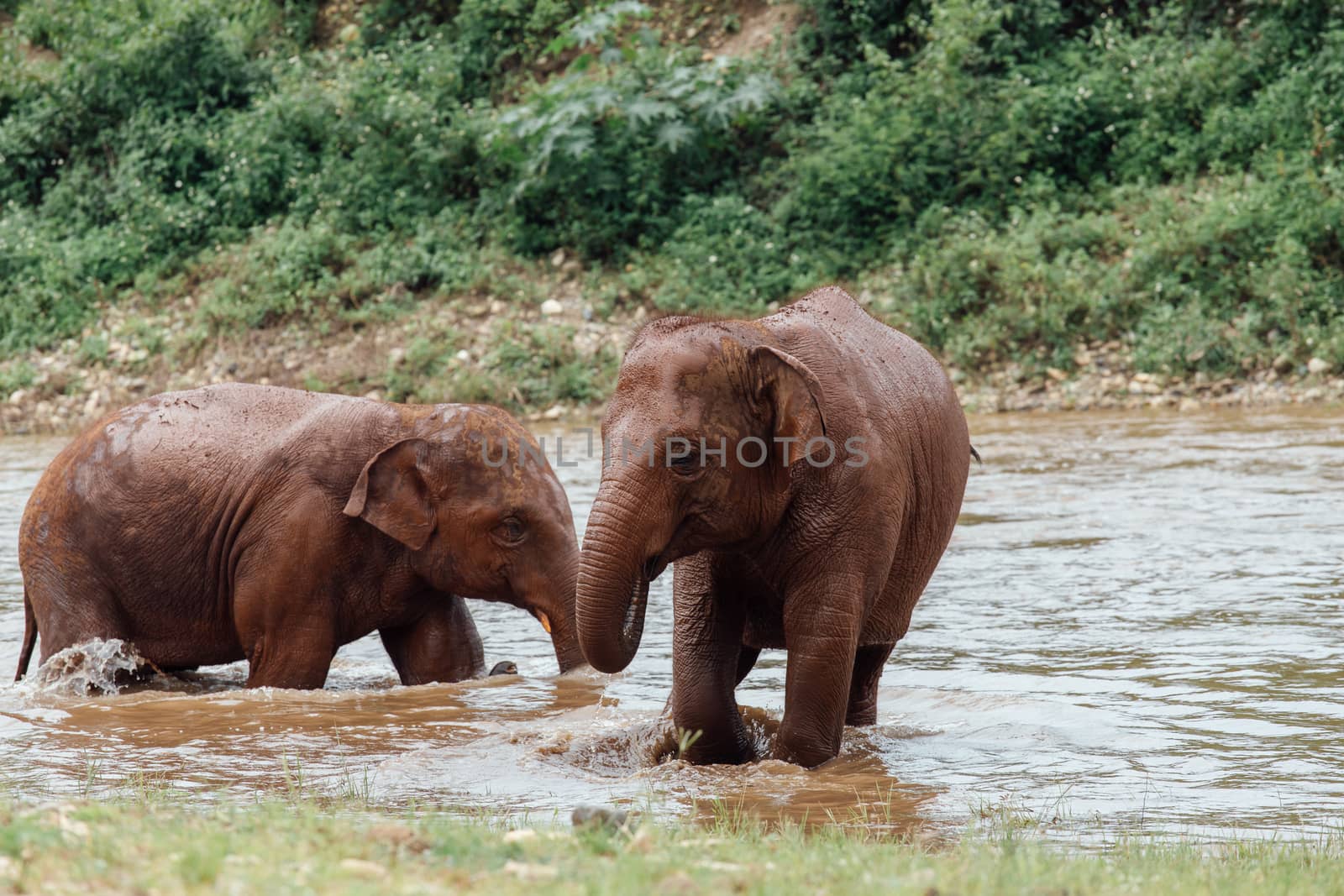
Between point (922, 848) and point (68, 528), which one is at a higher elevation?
point (68, 528)

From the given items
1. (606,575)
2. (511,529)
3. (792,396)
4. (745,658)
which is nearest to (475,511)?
(511,529)

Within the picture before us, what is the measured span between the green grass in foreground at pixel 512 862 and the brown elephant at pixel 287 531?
2831 mm

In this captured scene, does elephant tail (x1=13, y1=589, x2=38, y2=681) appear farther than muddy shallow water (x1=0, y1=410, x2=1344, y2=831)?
Yes

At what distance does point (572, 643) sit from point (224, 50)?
66.0 ft

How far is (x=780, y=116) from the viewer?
23250 mm

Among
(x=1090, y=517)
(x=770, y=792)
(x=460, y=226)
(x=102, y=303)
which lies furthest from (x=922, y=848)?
(x=102, y=303)

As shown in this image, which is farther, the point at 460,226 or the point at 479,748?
the point at 460,226

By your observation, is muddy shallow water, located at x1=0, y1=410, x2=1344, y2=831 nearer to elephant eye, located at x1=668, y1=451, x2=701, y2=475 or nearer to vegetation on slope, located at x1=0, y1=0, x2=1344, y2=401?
elephant eye, located at x1=668, y1=451, x2=701, y2=475

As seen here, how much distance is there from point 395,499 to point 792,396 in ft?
8.55

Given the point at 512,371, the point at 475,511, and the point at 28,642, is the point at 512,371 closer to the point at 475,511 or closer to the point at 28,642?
the point at 28,642

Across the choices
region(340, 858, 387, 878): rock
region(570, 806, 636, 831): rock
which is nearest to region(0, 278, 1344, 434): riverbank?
region(570, 806, 636, 831): rock

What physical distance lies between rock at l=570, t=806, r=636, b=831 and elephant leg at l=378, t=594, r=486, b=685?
136 inches

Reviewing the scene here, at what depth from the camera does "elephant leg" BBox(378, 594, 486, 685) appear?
316 inches

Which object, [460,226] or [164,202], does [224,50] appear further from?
[460,226]
